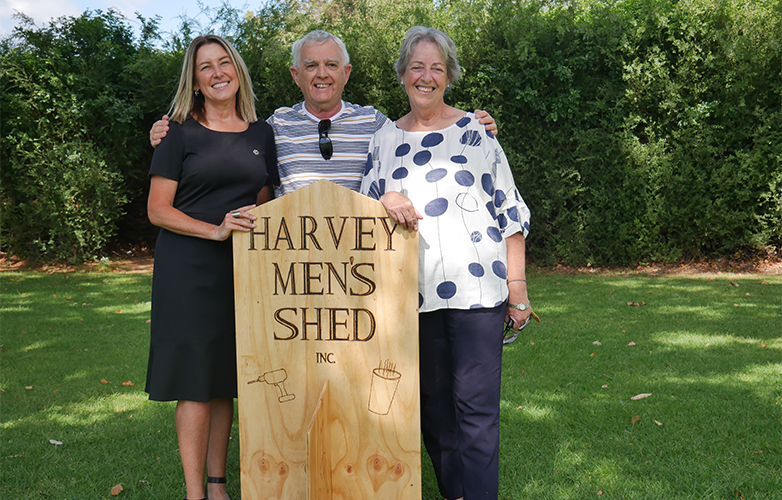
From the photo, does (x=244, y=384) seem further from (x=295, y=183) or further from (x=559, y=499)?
(x=559, y=499)

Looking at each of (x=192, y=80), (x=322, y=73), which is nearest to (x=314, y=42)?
(x=322, y=73)

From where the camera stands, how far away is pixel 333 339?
2.25 metres

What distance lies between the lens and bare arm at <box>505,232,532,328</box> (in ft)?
7.72

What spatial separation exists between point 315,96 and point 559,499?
2.14 m

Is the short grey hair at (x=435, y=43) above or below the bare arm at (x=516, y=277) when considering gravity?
above

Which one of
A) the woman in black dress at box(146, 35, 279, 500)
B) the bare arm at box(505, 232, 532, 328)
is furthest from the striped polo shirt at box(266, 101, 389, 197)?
the bare arm at box(505, 232, 532, 328)

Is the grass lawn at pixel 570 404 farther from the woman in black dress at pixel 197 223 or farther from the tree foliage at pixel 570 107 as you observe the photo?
the tree foliage at pixel 570 107

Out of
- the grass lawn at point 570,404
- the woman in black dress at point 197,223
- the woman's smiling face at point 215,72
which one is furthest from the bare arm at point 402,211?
the grass lawn at point 570,404

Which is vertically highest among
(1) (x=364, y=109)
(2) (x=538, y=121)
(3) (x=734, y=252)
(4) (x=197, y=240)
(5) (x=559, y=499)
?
(2) (x=538, y=121)

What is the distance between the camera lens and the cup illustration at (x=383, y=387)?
87.8 inches

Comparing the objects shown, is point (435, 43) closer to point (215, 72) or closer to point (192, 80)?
point (215, 72)

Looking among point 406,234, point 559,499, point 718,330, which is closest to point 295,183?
point 406,234

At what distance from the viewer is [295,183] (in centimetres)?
264

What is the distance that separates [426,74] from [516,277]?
860 mm
